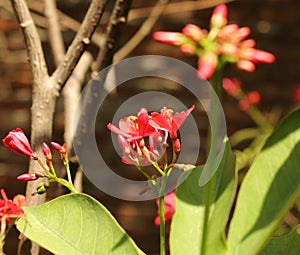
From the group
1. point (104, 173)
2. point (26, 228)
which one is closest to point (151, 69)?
point (104, 173)

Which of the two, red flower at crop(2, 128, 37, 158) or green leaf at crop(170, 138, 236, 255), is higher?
red flower at crop(2, 128, 37, 158)

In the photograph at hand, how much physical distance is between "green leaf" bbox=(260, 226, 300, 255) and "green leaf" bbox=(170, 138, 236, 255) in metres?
0.07

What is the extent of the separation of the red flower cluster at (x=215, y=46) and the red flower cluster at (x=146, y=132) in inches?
3.4

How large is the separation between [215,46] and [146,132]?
150 mm

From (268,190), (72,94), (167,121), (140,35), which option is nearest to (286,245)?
(268,190)

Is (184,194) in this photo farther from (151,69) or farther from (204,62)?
(151,69)

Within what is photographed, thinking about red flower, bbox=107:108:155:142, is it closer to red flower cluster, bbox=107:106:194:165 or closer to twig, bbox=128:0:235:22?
red flower cluster, bbox=107:106:194:165

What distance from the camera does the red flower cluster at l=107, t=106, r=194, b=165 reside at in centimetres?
74

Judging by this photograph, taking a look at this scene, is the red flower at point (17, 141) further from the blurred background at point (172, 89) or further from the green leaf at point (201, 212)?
the blurred background at point (172, 89)

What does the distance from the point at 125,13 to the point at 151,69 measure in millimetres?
1569

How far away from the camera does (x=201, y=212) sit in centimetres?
85

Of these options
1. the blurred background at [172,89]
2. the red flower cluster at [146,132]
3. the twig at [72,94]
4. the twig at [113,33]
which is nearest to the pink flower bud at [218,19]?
the red flower cluster at [146,132]

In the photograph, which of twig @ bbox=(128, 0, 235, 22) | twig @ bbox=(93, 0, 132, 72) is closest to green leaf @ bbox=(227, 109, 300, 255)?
twig @ bbox=(93, 0, 132, 72)

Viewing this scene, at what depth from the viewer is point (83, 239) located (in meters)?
0.74
